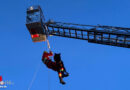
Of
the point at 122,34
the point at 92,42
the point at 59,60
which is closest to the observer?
the point at 59,60

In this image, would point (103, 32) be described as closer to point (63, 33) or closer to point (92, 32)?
point (92, 32)

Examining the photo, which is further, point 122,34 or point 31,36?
point 31,36

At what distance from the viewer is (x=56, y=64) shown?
1490 cm

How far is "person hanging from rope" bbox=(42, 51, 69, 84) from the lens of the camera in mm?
14478

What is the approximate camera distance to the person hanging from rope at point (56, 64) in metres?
14.5

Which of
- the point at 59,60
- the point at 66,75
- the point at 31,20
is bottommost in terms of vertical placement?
the point at 66,75

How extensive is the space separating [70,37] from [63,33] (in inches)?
26.0

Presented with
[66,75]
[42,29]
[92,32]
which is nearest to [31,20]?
[42,29]

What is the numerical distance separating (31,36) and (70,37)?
300cm

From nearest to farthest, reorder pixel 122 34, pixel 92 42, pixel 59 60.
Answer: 1. pixel 59 60
2. pixel 122 34
3. pixel 92 42

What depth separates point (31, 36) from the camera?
1923 centimetres

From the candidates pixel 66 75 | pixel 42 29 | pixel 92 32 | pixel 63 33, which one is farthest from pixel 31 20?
pixel 66 75

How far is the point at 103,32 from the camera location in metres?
18.2

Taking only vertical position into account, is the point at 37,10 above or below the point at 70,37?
above
